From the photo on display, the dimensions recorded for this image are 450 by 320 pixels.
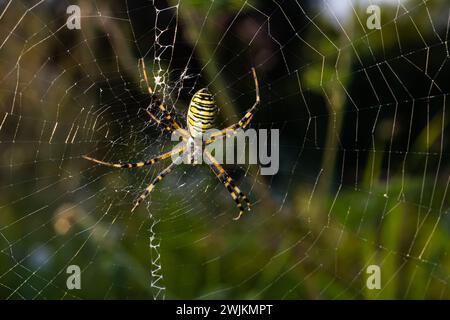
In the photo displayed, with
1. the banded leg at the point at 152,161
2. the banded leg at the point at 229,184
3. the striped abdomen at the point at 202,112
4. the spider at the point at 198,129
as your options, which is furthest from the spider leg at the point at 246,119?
the banded leg at the point at 152,161

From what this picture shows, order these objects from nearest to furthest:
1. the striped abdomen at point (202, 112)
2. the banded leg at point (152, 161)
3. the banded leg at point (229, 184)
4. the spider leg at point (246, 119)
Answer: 1. the striped abdomen at point (202, 112)
2. the spider leg at point (246, 119)
3. the banded leg at point (152, 161)
4. the banded leg at point (229, 184)

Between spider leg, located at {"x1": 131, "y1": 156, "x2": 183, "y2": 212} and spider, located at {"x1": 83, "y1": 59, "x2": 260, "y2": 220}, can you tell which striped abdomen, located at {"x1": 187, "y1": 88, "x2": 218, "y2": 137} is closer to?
spider, located at {"x1": 83, "y1": 59, "x2": 260, "y2": 220}

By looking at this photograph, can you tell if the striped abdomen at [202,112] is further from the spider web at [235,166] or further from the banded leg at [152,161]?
the banded leg at [152,161]

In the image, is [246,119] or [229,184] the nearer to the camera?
[246,119]

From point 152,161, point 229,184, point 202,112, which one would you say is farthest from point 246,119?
point 152,161

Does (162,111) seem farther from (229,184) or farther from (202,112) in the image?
(229,184)

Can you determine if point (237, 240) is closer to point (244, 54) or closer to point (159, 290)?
point (159, 290)

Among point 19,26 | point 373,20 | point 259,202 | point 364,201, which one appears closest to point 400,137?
point 364,201

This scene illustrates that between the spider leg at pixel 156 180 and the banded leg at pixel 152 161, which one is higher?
the banded leg at pixel 152 161
